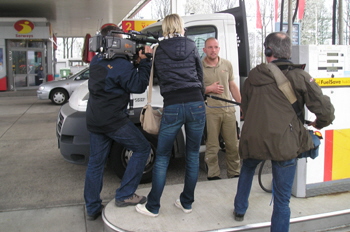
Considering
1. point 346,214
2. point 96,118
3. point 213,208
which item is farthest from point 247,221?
point 96,118

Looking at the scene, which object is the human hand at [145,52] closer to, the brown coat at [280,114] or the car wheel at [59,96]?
the brown coat at [280,114]

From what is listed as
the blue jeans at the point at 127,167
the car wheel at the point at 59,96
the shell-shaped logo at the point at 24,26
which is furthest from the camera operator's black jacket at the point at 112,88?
the shell-shaped logo at the point at 24,26

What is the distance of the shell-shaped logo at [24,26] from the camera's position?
811 inches

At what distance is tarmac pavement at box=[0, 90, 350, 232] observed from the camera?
A: 135 inches

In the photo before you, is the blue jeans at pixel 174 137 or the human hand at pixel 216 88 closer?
the blue jeans at pixel 174 137

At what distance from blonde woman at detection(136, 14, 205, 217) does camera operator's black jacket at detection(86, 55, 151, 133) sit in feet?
0.71

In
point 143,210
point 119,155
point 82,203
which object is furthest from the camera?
point 119,155

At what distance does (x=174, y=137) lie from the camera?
10.7ft

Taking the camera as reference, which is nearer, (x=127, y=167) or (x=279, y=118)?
(x=279, y=118)

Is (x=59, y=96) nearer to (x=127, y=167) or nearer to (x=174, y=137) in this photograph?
(x=127, y=167)

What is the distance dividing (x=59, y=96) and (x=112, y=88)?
1233 cm

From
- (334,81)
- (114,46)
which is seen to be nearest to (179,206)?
(114,46)

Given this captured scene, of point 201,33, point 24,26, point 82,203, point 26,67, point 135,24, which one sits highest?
point 24,26

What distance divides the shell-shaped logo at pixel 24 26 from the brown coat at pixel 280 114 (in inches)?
813
